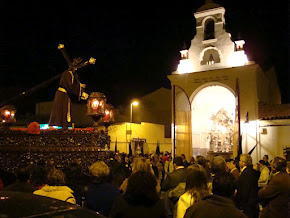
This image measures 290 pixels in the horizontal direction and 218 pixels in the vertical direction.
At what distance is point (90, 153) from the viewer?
21.6 ft

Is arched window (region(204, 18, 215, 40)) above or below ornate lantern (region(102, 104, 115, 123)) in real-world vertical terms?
above

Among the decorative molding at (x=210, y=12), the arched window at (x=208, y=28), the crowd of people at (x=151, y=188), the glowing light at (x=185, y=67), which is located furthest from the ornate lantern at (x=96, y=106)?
the decorative molding at (x=210, y=12)

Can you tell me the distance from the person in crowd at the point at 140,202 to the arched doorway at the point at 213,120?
719 inches

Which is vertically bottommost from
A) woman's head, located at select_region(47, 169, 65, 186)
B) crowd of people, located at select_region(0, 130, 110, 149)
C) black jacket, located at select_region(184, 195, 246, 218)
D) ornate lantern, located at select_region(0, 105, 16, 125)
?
black jacket, located at select_region(184, 195, 246, 218)

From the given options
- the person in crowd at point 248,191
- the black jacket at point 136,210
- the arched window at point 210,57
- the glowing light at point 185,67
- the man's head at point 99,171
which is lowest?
the person in crowd at point 248,191

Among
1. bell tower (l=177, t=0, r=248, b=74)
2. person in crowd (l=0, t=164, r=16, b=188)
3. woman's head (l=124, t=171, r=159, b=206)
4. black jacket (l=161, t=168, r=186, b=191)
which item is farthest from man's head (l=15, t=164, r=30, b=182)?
bell tower (l=177, t=0, r=248, b=74)

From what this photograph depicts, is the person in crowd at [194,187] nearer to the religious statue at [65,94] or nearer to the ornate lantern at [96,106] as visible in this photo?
the ornate lantern at [96,106]

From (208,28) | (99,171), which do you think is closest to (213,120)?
(208,28)

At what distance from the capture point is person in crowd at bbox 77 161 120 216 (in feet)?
13.1

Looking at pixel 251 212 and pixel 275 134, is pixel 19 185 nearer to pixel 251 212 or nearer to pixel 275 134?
pixel 251 212

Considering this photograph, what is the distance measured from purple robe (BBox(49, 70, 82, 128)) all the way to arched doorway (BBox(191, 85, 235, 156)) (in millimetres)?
14541

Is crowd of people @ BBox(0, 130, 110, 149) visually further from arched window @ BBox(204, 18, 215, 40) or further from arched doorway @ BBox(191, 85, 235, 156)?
arched window @ BBox(204, 18, 215, 40)

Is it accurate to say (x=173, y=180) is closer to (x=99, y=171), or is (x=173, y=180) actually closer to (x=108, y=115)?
(x=99, y=171)

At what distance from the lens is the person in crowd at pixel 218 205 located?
282 cm
